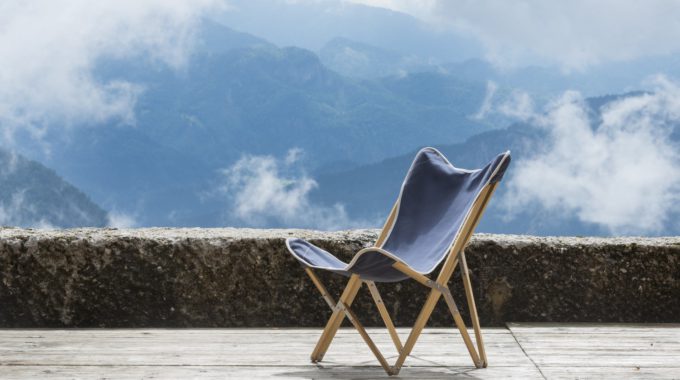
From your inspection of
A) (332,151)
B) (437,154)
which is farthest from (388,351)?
(332,151)

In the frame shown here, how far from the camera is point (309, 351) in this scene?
→ 290 cm

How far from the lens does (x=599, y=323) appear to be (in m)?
3.45

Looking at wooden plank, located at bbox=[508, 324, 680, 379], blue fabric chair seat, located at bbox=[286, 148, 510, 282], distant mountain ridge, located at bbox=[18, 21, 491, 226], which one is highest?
distant mountain ridge, located at bbox=[18, 21, 491, 226]

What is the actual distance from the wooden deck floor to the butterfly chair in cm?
13

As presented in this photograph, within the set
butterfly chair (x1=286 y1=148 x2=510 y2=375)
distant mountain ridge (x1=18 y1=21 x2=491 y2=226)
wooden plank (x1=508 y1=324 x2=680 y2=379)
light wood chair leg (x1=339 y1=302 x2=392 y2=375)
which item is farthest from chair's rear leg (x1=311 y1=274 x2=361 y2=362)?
distant mountain ridge (x1=18 y1=21 x2=491 y2=226)

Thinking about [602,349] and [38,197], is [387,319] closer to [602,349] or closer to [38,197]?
[602,349]

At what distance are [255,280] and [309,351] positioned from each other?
574 millimetres

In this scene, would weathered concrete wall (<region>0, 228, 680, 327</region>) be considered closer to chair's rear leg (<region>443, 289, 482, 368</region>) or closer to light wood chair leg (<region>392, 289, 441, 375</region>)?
chair's rear leg (<region>443, 289, 482, 368</region>)

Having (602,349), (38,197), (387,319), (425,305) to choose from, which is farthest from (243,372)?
(38,197)

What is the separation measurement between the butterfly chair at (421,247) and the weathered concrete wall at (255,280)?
52cm

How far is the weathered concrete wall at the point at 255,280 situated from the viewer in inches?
133

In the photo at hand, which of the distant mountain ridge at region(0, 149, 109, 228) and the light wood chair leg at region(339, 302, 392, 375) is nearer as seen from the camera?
the light wood chair leg at region(339, 302, 392, 375)

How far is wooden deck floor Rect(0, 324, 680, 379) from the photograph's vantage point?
2553 millimetres

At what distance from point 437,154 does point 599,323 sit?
1.07 metres
